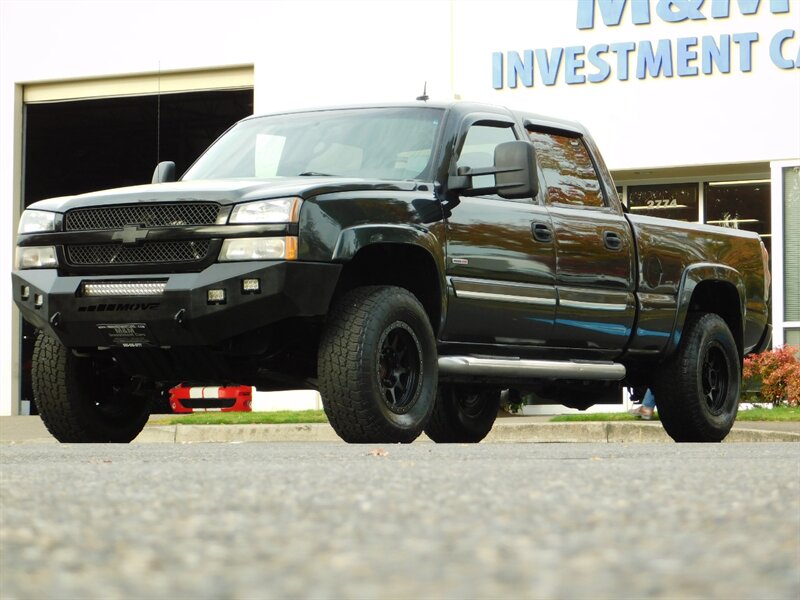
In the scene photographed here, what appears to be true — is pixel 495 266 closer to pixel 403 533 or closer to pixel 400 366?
pixel 400 366

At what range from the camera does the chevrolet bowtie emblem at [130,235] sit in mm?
7328

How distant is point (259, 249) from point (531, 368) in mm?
1980

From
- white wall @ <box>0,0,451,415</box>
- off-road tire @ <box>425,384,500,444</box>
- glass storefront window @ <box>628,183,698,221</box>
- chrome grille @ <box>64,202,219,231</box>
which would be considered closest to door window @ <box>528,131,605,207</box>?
off-road tire @ <box>425,384,500,444</box>

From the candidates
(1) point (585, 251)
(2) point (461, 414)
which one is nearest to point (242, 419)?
(2) point (461, 414)

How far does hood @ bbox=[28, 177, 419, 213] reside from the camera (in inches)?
281

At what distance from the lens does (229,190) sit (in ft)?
23.6

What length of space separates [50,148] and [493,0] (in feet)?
28.8

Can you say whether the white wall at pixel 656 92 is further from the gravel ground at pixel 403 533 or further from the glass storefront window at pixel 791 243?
the gravel ground at pixel 403 533

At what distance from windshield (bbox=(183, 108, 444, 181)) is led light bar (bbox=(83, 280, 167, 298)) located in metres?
1.33

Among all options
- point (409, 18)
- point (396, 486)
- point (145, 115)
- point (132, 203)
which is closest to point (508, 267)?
point (132, 203)

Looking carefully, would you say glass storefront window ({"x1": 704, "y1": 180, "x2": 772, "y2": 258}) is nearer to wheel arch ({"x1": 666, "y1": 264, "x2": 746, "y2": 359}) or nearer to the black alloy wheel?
wheel arch ({"x1": 666, "y1": 264, "x2": 746, "y2": 359})

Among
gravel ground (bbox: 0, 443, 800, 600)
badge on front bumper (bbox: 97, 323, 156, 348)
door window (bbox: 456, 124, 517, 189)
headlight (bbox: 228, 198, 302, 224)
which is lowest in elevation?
gravel ground (bbox: 0, 443, 800, 600)

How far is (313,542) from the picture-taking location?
2.32 metres

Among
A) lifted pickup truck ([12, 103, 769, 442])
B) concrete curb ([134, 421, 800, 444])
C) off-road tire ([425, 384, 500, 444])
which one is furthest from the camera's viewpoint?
concrete curb ([134, 421, 800, 444])
